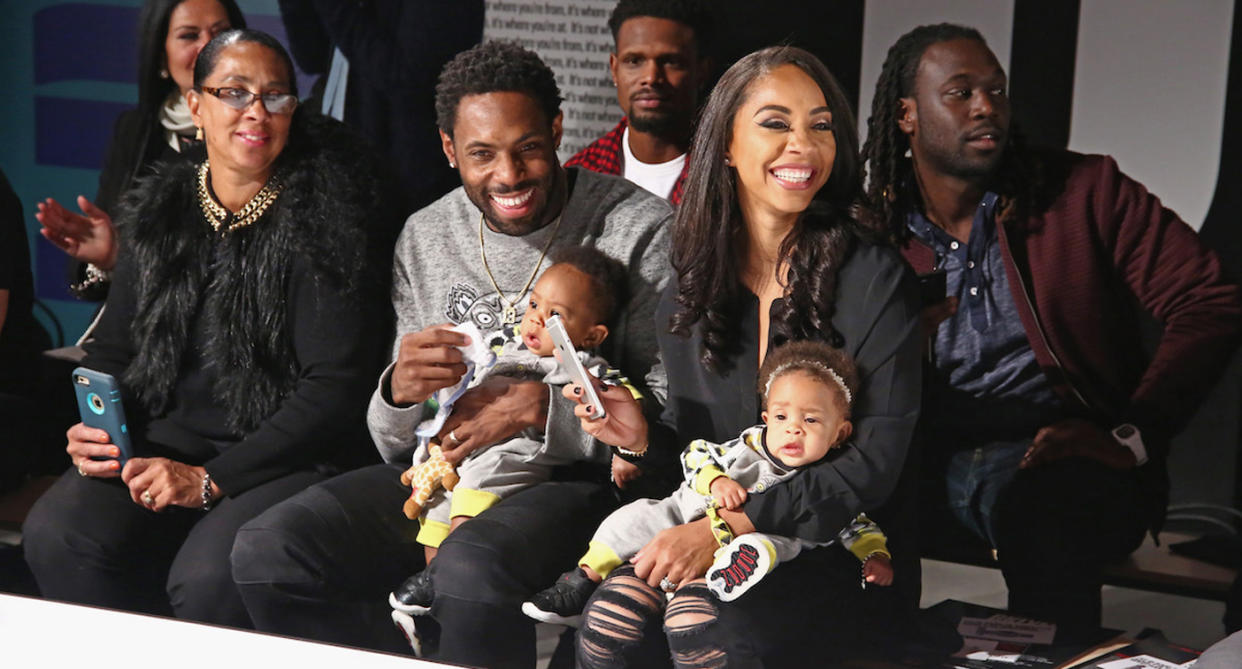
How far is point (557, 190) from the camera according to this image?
3377mm

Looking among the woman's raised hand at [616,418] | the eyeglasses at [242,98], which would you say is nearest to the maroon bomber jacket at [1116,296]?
the woman's raised hand at [616,418]

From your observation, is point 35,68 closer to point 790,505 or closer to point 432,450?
point 432,450

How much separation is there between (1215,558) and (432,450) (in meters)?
2.05

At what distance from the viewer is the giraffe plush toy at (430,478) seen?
3318 mm

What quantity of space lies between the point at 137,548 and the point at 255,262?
2.88 ft

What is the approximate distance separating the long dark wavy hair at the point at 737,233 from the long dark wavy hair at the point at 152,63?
5.61 ft

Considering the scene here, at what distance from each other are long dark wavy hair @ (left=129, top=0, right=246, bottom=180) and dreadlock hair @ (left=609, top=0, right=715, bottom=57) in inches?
51.6

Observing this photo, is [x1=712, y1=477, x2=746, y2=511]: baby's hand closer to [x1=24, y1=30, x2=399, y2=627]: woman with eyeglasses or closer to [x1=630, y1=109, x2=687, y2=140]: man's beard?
[x1=630, y1=109, x2=687, y2=140]: man's beard

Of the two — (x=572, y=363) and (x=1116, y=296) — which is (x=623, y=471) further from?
(x=1116, y=296)

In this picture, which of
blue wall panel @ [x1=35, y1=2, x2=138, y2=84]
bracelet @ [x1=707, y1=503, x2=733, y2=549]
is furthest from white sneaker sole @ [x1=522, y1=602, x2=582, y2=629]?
blue wall panel @ [x1=35, y1=2, x2=138, y2=84]

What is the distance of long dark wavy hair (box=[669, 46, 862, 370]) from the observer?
2951mm

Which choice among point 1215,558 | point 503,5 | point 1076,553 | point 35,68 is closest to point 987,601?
point 1076,553

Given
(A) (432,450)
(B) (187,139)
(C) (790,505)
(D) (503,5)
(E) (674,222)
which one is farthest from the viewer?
(B) (187,139)

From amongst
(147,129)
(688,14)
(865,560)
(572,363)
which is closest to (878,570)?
(865,560)
